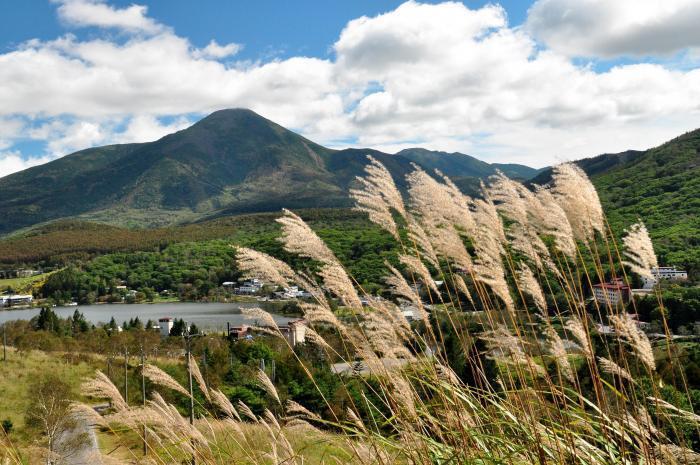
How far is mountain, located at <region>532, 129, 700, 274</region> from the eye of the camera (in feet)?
188

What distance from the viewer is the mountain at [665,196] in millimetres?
57356

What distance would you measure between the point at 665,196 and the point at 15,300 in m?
107

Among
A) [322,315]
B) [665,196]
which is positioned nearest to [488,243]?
[322,315]

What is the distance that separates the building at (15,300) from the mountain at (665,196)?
84.5m

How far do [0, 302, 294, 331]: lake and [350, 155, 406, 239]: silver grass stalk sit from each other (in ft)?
196

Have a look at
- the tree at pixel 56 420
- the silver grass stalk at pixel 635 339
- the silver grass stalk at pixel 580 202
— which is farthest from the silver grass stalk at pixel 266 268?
the tree at pixel 56 420

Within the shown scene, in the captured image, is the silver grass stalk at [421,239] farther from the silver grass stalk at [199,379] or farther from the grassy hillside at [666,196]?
the grassy hillside at [666,196]

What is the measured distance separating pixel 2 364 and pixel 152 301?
68094 mm

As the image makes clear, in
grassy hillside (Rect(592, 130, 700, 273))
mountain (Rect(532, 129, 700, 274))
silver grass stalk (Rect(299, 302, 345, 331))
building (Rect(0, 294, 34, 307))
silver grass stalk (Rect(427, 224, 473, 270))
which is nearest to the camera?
silver grass stalk (Rect(299, 302, 345, 331))

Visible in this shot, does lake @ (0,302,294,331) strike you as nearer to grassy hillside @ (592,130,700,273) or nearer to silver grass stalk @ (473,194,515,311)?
grassy hillside @ (592,130,700,273)

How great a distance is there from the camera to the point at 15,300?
8569 centimetres

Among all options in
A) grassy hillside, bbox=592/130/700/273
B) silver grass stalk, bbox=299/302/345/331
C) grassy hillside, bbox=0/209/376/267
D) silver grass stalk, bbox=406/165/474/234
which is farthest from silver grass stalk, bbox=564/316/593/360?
grassy hillside, bbox=0/209/376/267

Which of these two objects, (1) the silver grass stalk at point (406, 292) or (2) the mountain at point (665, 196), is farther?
(2) the mountain at point (665, 196)

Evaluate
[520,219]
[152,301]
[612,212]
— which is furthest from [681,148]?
[520,219]
